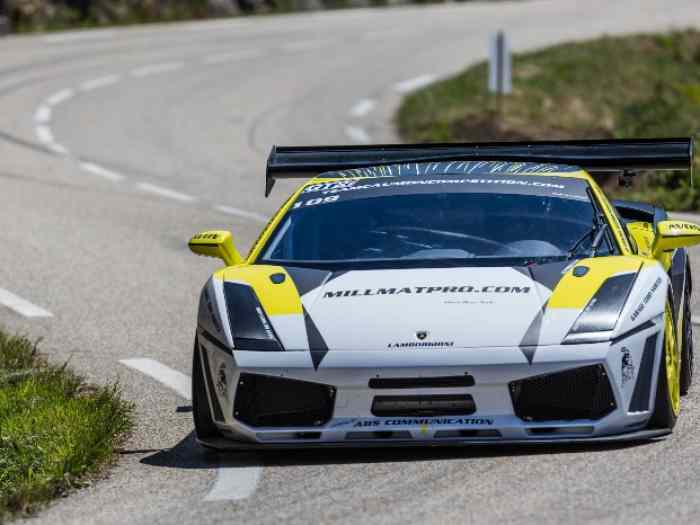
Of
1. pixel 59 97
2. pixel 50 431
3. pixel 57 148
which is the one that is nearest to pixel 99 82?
pixel 59 97

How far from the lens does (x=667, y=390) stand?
685 centimetres

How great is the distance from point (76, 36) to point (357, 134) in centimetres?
1573

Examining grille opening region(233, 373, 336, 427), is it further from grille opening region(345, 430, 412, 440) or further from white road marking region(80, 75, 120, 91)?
white road marking region(80, 75, 120, 91)

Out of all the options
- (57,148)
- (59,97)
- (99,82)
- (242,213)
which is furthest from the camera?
(99,82)

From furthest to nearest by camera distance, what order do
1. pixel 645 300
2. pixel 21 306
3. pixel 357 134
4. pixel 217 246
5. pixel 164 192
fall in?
pixel 357 134, pixel 164 192, pixel 21 306, pixel 217 246, pixel 645 300

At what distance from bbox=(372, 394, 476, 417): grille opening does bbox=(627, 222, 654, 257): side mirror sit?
1.98 m

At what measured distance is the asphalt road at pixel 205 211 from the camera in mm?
6188

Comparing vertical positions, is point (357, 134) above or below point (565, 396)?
below

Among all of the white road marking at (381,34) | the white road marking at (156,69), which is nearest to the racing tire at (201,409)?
the white road marking at (156,69)

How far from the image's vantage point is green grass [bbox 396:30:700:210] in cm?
2123

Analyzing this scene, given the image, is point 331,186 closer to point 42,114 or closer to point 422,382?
point 422,382

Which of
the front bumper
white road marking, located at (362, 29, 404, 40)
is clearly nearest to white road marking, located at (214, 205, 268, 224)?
the front bumper

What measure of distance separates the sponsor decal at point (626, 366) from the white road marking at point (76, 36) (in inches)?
1160

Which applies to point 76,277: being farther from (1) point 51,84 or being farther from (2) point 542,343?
(1) point 51,84
